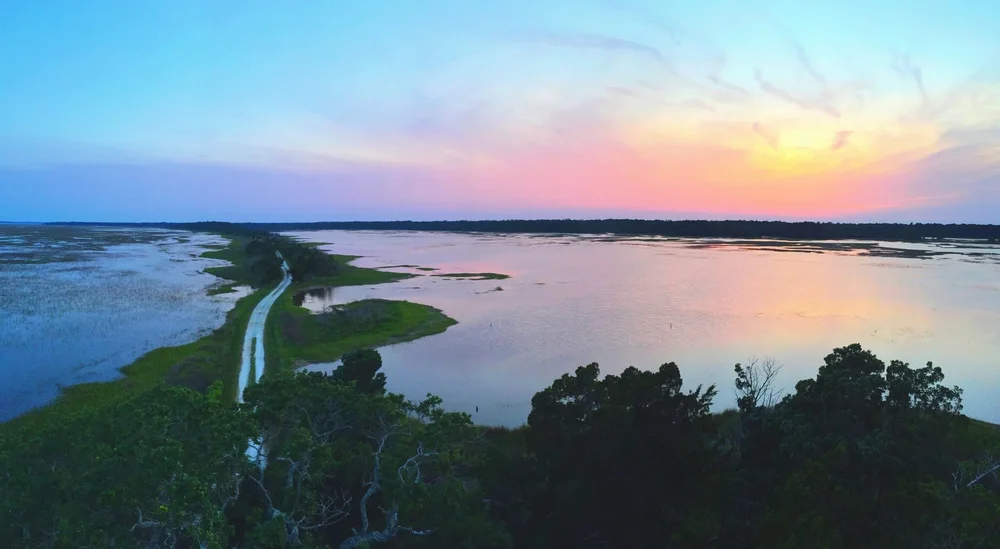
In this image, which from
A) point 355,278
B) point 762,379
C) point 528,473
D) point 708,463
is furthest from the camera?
point 355,278

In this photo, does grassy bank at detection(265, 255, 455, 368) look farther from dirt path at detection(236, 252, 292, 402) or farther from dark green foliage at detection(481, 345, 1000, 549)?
dark green foliage at detection(481, 345, 1000, 549)

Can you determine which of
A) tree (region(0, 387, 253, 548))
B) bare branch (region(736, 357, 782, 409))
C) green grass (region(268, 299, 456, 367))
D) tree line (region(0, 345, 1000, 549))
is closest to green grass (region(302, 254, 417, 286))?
green grass (region(268, 299, 456, 367))

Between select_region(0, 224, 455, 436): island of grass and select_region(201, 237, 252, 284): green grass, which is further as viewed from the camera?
select_region(201, 237, 252, 284): green grass

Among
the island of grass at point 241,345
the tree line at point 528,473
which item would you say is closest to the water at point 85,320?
the island of grass at point 241,345

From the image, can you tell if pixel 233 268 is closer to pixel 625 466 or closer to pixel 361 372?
pixel 361 372

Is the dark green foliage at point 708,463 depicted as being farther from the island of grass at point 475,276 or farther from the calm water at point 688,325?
the island of grass at point 475,276

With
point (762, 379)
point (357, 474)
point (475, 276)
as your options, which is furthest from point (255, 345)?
point (475, 276)
